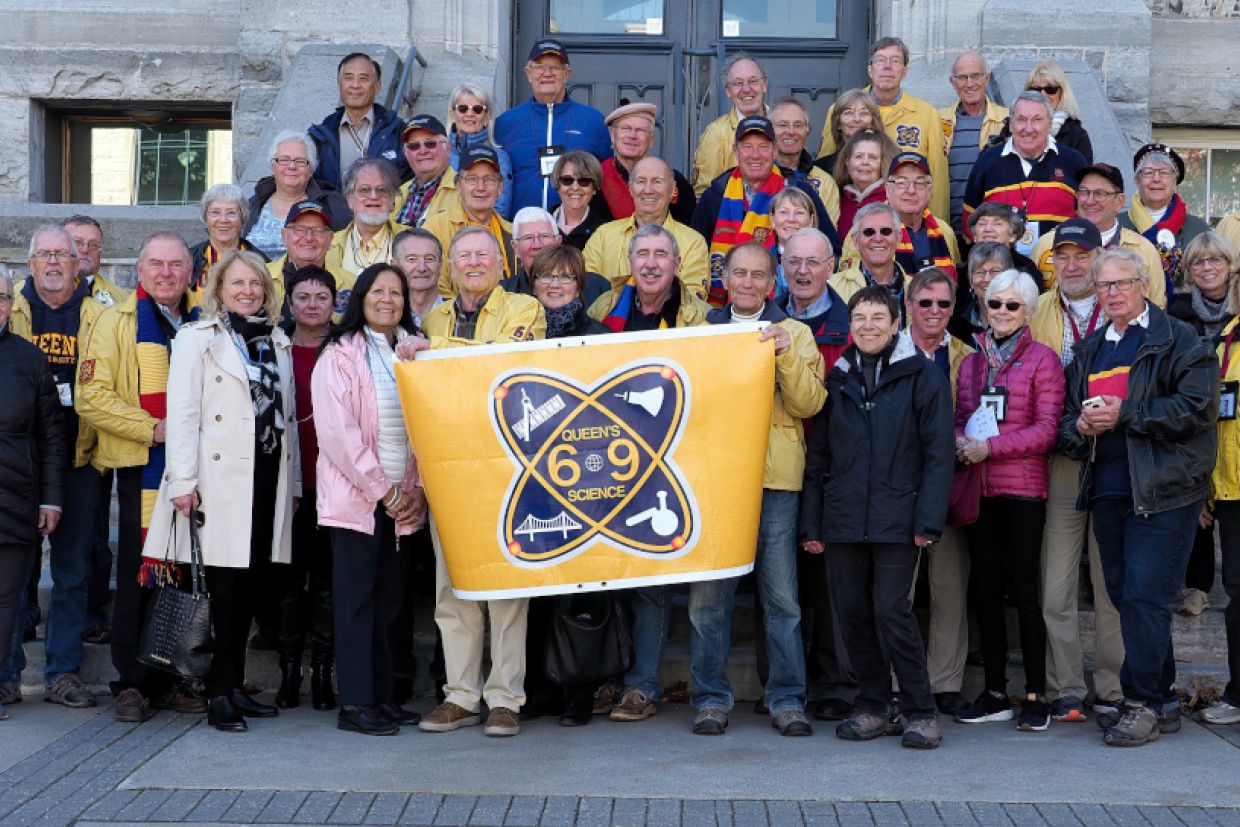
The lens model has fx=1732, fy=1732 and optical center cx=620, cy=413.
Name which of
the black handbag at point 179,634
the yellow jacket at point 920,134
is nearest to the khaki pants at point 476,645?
the black handbag at point 179,634

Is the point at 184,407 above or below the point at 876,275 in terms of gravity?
below

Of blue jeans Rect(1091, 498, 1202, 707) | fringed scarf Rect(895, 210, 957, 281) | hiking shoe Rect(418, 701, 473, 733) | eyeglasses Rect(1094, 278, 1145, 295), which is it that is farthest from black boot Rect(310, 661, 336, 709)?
eyeglasses Rect(1094, 278, 1145, 295)

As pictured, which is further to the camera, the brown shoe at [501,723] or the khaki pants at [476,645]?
the khaki pants at [476,645]

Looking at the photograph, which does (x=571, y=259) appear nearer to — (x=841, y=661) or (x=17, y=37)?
(x=841, y=661)

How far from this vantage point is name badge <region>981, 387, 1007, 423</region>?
292 inches

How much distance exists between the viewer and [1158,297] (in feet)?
27.0

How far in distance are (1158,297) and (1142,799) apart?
2.92 meters

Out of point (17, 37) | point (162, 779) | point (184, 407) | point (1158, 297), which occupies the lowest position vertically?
point (162, 779)

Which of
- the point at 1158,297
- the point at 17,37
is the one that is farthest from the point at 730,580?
the point at 17,37

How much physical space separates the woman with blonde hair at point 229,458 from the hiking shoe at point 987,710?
9.94 ft

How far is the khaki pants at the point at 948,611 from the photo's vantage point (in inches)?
300

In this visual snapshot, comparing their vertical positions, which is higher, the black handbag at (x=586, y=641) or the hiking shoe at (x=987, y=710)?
the black handbag at (x=586, y=641)

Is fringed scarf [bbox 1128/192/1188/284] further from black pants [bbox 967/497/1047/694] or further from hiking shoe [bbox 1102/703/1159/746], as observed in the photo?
hiking shoe [bbox 1102/703/1159/746]

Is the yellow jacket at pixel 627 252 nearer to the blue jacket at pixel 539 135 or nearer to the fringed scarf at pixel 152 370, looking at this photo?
the blue jacket at pixel 539 135
